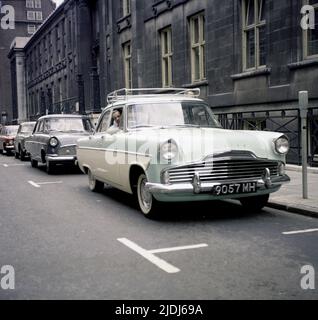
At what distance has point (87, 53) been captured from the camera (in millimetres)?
34469

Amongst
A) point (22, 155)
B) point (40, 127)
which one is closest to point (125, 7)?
point (22, 155)

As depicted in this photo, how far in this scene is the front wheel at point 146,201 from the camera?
7438 millimetres

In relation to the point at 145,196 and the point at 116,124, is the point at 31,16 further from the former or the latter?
the point at 145,196

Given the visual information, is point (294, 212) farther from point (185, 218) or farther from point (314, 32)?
point (314, 32)

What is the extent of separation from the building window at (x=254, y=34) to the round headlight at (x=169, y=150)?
8685 mm

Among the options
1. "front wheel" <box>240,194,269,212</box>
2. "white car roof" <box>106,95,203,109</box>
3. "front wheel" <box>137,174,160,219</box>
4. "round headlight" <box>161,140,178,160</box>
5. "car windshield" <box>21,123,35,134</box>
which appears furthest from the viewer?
"car windshield" <box>21,123,35,134</box>

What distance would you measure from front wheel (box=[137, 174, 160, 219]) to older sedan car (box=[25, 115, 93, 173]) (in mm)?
6546

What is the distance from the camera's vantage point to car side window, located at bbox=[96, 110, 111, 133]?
31.8ft

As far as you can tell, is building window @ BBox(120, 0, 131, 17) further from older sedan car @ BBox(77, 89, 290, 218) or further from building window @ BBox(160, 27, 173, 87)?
older sedan car @ BBox(77, 89, 290, 218)

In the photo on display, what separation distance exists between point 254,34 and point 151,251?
35.9 feet

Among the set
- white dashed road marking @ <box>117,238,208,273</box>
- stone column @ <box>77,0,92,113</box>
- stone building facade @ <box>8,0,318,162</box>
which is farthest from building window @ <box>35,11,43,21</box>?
white dashed road marking @ <box>117,238,208,273</box>

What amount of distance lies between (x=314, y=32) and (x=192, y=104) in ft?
18.1
